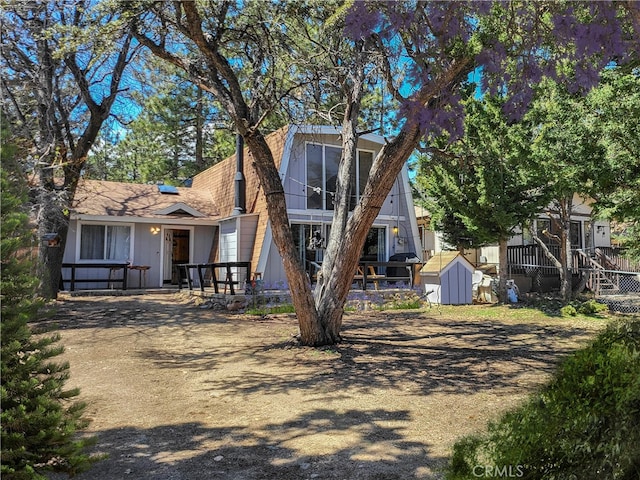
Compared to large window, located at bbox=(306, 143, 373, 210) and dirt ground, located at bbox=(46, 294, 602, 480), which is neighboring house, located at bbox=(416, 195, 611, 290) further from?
dirt ground, located at bbox=(46, 294, 602, 480)

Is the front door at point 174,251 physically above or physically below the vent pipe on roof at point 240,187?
below

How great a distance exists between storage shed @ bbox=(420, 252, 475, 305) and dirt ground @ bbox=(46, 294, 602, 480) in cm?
373

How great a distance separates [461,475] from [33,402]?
2299 mm

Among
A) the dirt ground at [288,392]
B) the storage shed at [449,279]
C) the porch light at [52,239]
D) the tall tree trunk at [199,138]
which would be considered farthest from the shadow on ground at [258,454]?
the tall tree trunk at [199,138]

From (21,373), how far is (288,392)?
9.61ft

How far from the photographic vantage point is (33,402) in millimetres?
2564

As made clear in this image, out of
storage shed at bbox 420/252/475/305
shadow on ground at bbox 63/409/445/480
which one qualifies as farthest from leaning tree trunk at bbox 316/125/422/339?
storage shed at bbox 420/252/475/305

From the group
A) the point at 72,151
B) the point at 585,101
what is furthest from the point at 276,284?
the point at 585,101

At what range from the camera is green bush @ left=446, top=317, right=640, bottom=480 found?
66.5 inches

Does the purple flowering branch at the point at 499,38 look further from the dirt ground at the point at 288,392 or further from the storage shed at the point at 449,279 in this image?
the storage shed at the point at 449,279

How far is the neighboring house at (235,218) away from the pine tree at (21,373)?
10.7 metres

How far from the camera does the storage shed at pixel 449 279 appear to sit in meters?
13.4

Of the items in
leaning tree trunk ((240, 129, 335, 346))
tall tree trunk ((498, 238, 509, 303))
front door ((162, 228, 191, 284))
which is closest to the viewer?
leaning tree trunk ((240, 129, 335, 346))

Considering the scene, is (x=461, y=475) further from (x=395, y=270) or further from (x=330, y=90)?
(x=395, y=270)
